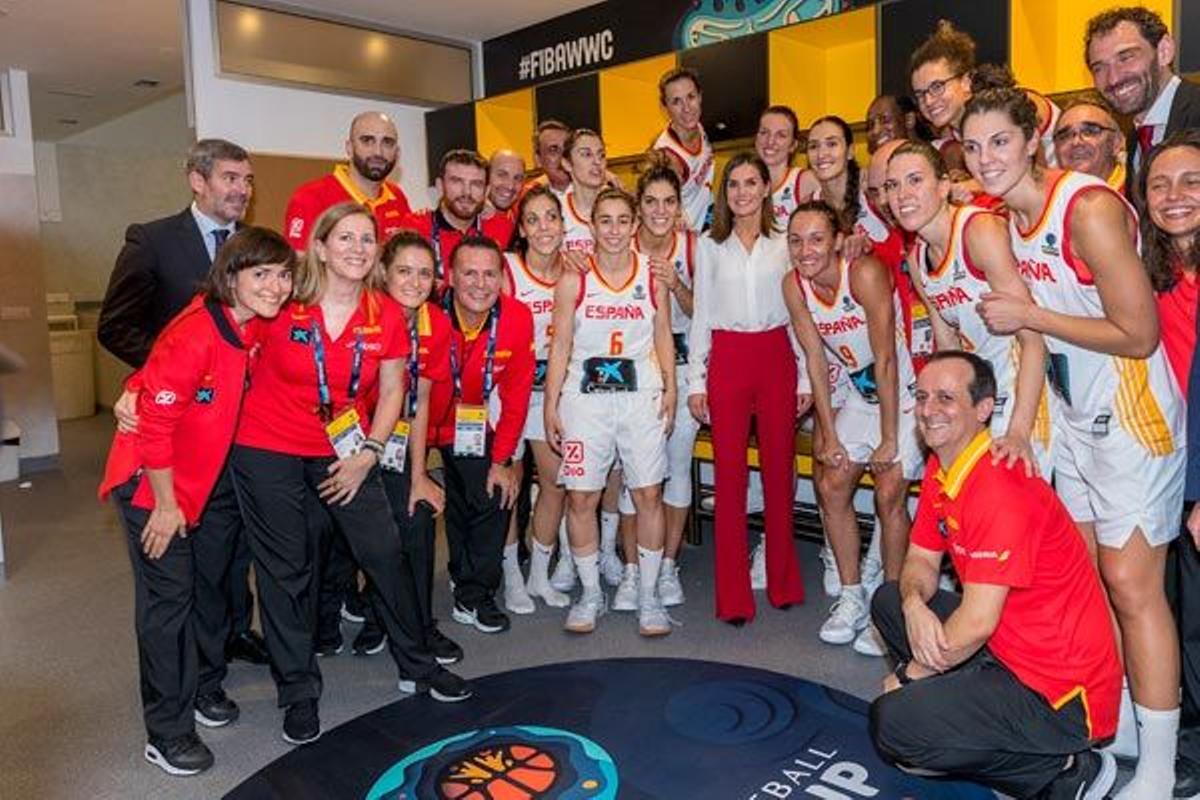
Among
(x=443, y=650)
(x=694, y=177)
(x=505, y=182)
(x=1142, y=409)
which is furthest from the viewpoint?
(x=694, y=177)

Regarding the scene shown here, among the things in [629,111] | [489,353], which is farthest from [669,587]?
[629,111]

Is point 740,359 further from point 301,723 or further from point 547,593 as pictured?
point 301,723

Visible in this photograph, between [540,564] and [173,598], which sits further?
[540,564]

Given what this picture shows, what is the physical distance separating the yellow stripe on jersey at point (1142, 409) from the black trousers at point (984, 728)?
628mm

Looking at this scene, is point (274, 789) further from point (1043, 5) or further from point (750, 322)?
point (1043, 5)

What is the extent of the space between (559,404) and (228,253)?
1.34 meters

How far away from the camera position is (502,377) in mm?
3535

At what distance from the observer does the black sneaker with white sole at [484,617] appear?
11.9 feet

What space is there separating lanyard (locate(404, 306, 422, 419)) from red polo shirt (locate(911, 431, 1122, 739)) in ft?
5.68

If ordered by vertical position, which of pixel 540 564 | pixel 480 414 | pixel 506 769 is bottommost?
pixel 506 769

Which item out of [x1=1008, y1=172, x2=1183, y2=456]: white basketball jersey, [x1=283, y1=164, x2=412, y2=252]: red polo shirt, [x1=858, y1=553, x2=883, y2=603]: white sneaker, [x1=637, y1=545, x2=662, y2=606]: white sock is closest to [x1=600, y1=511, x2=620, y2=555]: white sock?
[x1=637, y1=545, x2=662, y2=606]: white sock

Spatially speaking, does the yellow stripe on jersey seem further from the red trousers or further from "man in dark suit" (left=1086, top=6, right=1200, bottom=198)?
the red trousers

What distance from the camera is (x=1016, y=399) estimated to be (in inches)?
94.4

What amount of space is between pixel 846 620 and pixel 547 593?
119 cm
